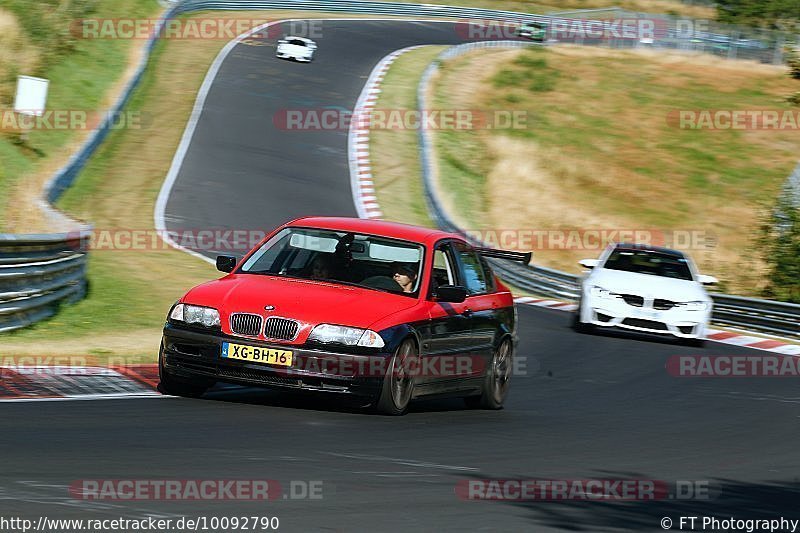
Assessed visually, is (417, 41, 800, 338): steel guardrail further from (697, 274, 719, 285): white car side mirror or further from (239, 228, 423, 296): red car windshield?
(239, 228, 423, 296): red car windshield

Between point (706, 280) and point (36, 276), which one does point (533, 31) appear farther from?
point (36, 276)

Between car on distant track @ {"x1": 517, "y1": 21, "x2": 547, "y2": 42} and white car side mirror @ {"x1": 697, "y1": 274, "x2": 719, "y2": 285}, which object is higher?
car on distant track @ {"x1": 517, "y1": 21, "x2": 547, "y2": 42}

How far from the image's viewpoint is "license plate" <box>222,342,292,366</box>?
370 inches

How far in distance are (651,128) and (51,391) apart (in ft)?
129

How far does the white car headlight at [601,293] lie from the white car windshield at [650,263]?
884mm

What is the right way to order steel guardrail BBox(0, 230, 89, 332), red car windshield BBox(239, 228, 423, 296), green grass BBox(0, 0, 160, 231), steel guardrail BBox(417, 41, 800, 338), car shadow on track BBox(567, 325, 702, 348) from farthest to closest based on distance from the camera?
green grass BBox(0, 0, 160, 231), steel guardrail BBox(417, 41, 800, 338), car shadow on track BBox(567, 325, 702, 348), steel guardrail BBox(0, 230, 89, 332), red car windshield BBox(239, 228, 423, 296)

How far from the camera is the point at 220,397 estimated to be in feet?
33.5

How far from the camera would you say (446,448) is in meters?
8.80

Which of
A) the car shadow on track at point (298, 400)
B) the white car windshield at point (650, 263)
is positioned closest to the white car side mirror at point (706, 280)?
the white car windshield at point (650, 263)

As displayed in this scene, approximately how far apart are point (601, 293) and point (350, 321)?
33.1 feet

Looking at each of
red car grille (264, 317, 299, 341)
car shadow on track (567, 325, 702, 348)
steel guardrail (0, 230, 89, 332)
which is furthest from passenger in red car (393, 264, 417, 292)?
car shadow on track (567, 325, 702, 348)

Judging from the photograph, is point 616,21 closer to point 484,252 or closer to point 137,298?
point 137,298

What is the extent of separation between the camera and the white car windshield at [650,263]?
19766mm

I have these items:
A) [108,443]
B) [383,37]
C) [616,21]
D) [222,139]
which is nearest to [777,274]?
[222,139]
